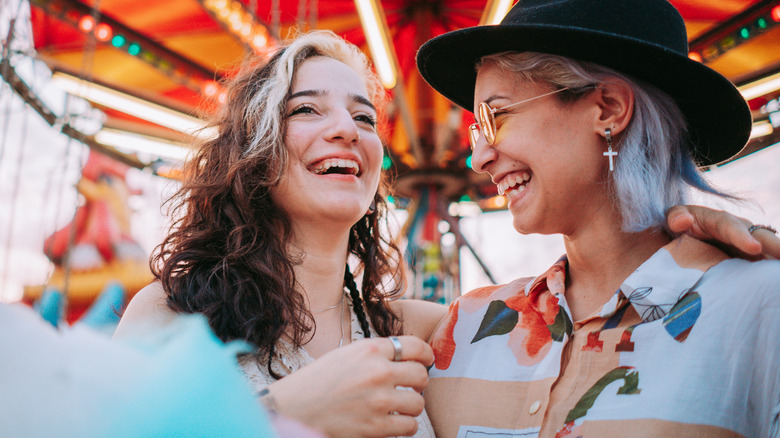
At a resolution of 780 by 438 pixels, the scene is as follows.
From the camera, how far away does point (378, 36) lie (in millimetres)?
4352

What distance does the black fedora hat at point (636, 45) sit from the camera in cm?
144

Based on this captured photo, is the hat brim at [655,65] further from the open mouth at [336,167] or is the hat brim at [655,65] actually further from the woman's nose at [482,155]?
the open mouth at [336,167]

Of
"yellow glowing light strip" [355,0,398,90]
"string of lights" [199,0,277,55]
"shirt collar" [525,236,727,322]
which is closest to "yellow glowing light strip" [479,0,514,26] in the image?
"yellow glowing light strip" [355,0,398,90]

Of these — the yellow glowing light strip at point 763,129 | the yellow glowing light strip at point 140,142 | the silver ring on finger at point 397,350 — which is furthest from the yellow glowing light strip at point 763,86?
the yellow glowing light strip at point 140,142

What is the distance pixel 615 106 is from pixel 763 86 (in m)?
5.11

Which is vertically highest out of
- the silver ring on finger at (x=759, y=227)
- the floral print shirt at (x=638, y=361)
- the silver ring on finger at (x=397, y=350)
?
the silver ring on finger at (x=759, y=227)

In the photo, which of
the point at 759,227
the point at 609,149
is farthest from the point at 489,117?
the point at 759,227

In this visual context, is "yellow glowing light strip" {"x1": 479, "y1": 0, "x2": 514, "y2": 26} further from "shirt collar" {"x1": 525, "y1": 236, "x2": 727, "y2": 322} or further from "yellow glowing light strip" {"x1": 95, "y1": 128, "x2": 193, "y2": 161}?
"yellow glowing light strip" {"x1": 95, "y1": 128, "x2": 193, "y2": 161}

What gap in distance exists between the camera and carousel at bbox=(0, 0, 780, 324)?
5504 millimetres

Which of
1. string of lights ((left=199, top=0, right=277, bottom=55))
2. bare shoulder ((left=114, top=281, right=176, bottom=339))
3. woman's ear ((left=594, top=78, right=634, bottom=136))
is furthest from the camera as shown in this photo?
string of lights ((left=199, top=0, right=277, bottom=55))

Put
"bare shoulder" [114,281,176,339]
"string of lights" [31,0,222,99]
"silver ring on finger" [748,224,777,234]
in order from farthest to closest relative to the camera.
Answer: "string of lights" [31,0,222,99], "bare shoulder" [114,281,176,339], "silver ring on finger" [748,224,777,234]

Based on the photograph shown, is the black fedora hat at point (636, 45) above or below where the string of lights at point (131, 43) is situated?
below

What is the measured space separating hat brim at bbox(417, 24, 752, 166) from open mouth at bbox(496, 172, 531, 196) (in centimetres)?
34

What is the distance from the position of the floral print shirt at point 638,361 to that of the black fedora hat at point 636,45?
0.44 m
